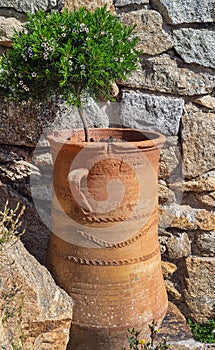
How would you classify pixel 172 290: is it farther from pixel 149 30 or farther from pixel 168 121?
pixel 149 30

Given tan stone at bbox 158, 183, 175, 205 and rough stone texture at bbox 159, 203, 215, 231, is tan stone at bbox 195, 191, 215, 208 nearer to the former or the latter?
rough stone texture at bbox 159, 203, 215, 231

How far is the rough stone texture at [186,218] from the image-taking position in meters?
2.78

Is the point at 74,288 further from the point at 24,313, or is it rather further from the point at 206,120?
the point at 206,120

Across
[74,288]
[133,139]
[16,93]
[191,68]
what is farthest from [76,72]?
[74,288]

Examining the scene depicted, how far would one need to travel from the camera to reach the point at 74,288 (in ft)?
7.72

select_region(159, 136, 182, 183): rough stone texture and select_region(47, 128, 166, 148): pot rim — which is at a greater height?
select_region(47, 128, 166, 148): pot rim

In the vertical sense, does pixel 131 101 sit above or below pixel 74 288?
above

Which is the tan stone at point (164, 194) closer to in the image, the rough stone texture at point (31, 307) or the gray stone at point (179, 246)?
the gray stone at point (179, 246)

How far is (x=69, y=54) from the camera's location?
210cm

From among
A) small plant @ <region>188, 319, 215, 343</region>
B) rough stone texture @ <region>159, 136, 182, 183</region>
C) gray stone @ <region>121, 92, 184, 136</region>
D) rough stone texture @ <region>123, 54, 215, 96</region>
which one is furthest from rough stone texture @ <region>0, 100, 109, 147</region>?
small plant @ <region>188, 319, 215, 343</region>

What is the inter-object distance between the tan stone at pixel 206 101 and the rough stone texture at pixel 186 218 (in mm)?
539

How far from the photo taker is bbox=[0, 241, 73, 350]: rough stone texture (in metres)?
2.08

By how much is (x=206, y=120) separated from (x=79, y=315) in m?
1.15

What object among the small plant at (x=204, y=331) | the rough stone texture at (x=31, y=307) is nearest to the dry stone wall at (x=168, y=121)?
the small plant at (x=204, y=331)
